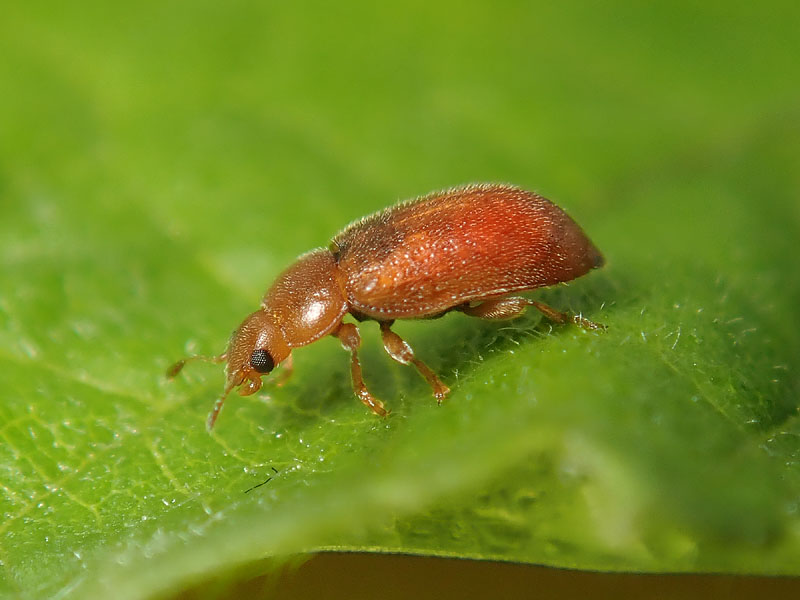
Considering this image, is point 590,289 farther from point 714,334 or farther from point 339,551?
point 339,551

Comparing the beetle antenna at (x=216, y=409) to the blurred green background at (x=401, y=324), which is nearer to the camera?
the blurred green background at (x=401, y=324)

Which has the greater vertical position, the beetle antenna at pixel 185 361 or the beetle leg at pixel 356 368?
the beetle antenna at pixel 185 361

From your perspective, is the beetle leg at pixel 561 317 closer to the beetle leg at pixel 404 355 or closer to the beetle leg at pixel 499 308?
the beetle leg at pixel 499 308

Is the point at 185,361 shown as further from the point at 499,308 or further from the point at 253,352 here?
the point at 499,308

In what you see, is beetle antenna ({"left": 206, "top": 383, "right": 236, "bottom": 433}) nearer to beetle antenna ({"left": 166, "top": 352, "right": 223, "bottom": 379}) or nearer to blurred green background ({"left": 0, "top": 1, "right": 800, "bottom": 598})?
blurred green background ({"left": 0, "top": 1, "right": 800, "bottom": 598})

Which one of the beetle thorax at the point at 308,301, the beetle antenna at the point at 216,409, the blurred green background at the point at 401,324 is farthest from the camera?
the beetle thorax at the point at 308,301

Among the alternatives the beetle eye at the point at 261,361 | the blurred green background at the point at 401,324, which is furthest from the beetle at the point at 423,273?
the blurred green background at the point at 401,324

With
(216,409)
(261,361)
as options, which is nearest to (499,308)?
(261,361)

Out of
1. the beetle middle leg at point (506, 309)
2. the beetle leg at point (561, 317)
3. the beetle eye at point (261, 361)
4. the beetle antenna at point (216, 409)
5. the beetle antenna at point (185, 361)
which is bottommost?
the beetle leg at point (561, 317)
